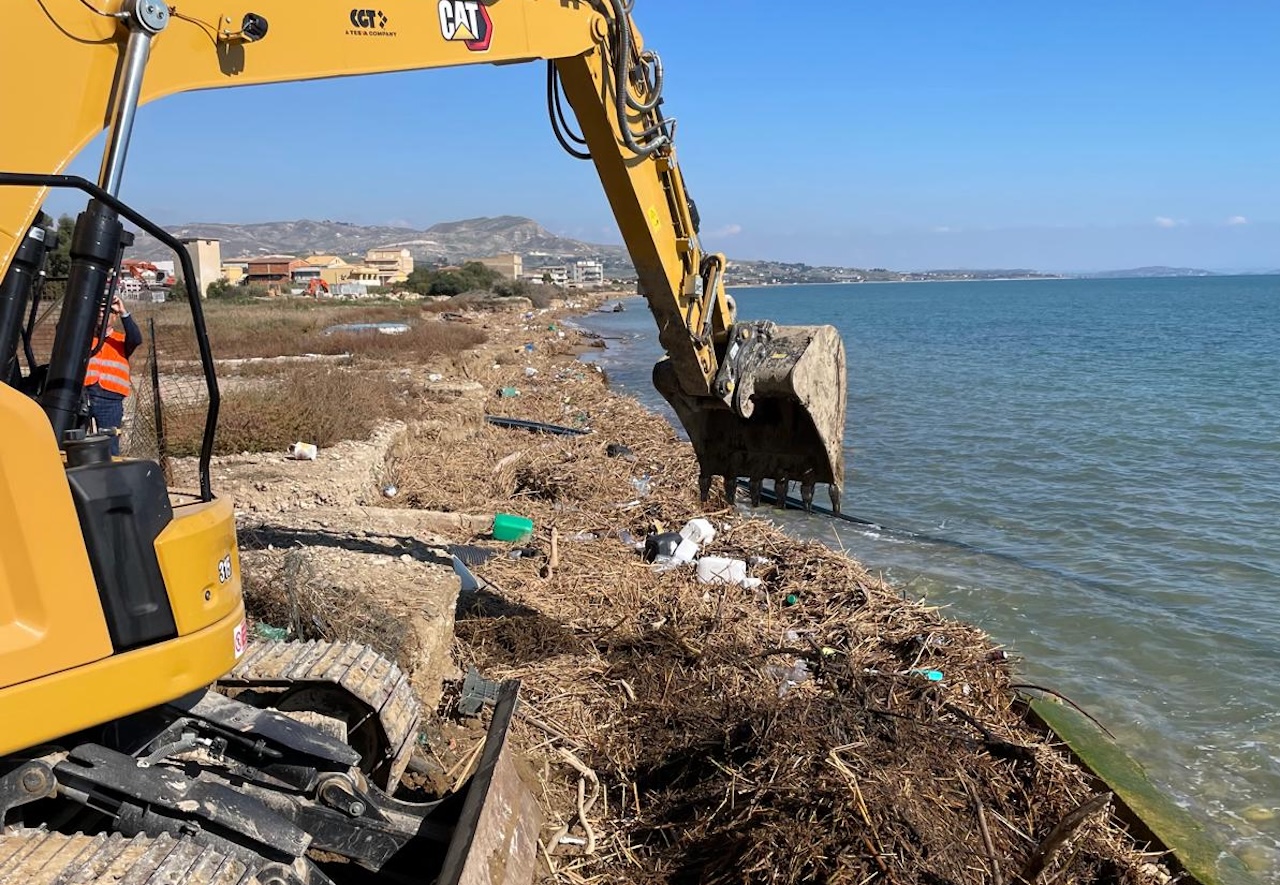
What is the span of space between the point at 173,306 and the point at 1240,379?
2655 cm

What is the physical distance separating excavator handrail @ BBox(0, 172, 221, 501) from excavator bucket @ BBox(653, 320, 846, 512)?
10.6ft

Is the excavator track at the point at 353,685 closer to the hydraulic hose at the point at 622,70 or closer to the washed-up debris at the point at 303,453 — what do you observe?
the hydraulic hose at the point at 622,70

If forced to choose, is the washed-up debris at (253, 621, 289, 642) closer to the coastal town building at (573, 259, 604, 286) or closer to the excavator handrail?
the excavator handrail

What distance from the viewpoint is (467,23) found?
4.08 m

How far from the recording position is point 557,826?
4352 mm

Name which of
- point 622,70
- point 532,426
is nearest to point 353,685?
point 622,70

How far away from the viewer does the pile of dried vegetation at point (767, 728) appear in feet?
12.8

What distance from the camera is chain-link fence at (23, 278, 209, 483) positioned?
296 centimetres

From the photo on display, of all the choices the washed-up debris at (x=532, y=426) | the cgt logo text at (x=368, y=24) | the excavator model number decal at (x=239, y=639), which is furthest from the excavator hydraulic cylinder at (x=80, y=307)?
the washed-up debris at (x=532, y=426)

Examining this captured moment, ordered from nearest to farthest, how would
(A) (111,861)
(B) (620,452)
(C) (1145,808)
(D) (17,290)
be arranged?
1. (A) (111,861)
2. (D) (17,290)
3. (C) (1145,808)
4. (B) (620,452)

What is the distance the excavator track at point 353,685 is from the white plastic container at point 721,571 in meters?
3.40

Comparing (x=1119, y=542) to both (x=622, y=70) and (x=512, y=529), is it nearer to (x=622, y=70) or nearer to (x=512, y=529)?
(x=512, y=529)

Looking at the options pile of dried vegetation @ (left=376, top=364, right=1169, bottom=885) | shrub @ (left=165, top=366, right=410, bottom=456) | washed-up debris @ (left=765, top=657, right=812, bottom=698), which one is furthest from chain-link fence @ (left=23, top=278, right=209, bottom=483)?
washed-up debris @ (left=765, top=657, right=812, bottom=698)

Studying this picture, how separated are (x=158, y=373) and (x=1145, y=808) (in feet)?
19.8
